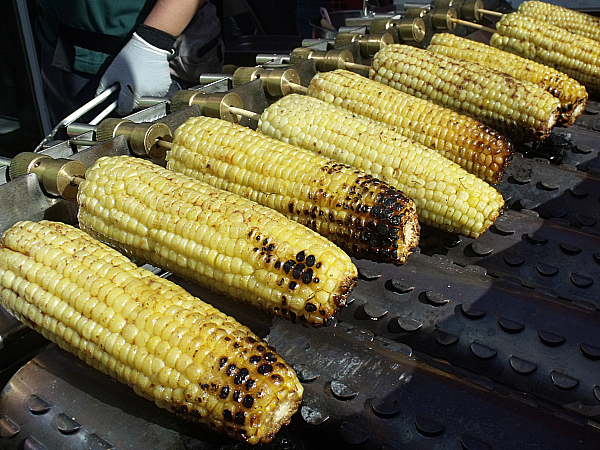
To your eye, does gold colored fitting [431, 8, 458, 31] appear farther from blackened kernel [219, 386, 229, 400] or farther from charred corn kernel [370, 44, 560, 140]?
blackened kernel [219, 386, 229, 400]

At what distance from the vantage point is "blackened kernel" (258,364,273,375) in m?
1.40

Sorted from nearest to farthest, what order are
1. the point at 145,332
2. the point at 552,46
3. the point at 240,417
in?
the point at 240,417 → the point at 145,332 → the point at 552,46

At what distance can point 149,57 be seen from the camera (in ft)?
12.6

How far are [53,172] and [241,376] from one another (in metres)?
1.16

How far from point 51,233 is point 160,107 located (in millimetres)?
1286

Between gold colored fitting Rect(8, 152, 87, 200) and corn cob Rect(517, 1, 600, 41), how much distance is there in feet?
11.6

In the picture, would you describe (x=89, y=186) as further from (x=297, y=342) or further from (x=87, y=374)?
(x=297, y=342)

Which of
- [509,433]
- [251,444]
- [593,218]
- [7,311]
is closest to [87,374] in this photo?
[7,311]

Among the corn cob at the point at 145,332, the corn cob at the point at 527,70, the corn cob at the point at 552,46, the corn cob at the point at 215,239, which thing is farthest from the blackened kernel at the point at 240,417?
the corn cob at the point at 552,46

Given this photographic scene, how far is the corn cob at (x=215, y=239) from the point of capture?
1.70m

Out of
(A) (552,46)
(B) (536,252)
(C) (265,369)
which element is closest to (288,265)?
(C) (265,369)

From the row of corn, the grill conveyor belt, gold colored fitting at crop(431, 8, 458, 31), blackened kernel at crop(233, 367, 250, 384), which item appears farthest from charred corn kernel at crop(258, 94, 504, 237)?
gold colored fitting at crop(431, 8, 458, 31)

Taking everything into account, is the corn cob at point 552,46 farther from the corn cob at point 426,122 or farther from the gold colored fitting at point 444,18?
the corn cob at point 426,122

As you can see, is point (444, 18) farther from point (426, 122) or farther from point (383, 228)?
point (383, 228)
